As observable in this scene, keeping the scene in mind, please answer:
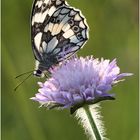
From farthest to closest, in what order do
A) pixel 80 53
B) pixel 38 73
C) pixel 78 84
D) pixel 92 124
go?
1. pixel 80 53
2. pixel 38 73
3. pixel 78 84
4. pixel 92 124

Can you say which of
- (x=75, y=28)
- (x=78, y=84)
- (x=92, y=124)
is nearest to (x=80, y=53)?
(x=75, y=28)

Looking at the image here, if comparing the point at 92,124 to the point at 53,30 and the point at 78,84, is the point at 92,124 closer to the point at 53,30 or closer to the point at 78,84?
the point at 78,84

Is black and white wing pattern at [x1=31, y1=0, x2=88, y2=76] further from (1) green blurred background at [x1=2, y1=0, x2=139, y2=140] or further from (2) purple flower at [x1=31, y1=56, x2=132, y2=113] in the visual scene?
(1) green blurred background at [x1=2, y1=0, x2=139, y2=140]

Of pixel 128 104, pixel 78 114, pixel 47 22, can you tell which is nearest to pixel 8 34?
pixel 128 104

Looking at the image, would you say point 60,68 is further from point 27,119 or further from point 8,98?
point 8,98

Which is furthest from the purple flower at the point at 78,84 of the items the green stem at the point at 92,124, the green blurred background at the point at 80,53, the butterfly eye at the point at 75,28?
the green blurred background at the point at 80,53

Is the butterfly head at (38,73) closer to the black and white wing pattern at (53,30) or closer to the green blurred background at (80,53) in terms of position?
the black and white wing pattern at (53,30)

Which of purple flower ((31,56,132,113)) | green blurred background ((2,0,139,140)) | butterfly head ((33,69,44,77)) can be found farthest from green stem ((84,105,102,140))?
green blurred background ((2,0,139,140))
